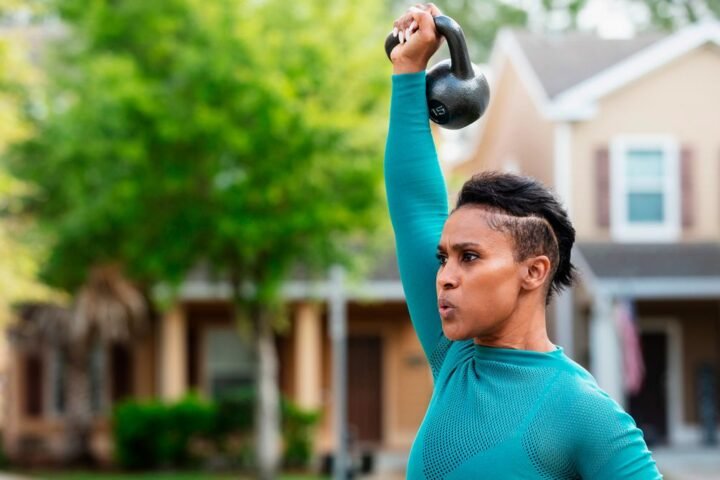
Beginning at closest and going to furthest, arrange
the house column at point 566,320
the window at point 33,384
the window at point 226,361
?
the house column at point 566,320 → the window at point 226,361 → the window at point 33,384

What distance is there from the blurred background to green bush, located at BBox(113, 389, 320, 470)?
1.5 inches

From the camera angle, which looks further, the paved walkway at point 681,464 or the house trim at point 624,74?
the house trim at point 624,74

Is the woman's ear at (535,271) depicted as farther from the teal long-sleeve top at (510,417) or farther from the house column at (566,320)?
the house column at (566,320)

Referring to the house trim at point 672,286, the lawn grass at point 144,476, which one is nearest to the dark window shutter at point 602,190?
the house trim at point 672,286

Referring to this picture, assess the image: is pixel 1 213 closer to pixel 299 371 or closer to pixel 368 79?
pixel 299 371

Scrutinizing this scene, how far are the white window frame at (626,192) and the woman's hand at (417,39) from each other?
63.9 feet

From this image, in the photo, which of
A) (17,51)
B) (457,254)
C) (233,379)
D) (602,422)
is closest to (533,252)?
(457,254)

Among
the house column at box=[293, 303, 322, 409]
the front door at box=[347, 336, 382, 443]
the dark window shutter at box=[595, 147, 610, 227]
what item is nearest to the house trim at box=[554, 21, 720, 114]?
the dark window shutter at box=[595, 147, 610, 227]

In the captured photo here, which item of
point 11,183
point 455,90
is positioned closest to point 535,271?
point 455,90

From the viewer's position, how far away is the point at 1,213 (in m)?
21.6

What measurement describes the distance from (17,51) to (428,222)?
518 inches

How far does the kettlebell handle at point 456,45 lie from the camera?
237cm

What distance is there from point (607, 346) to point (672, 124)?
419 centimetres

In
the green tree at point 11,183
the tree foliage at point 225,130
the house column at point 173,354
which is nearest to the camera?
the green tree at point 11,183
